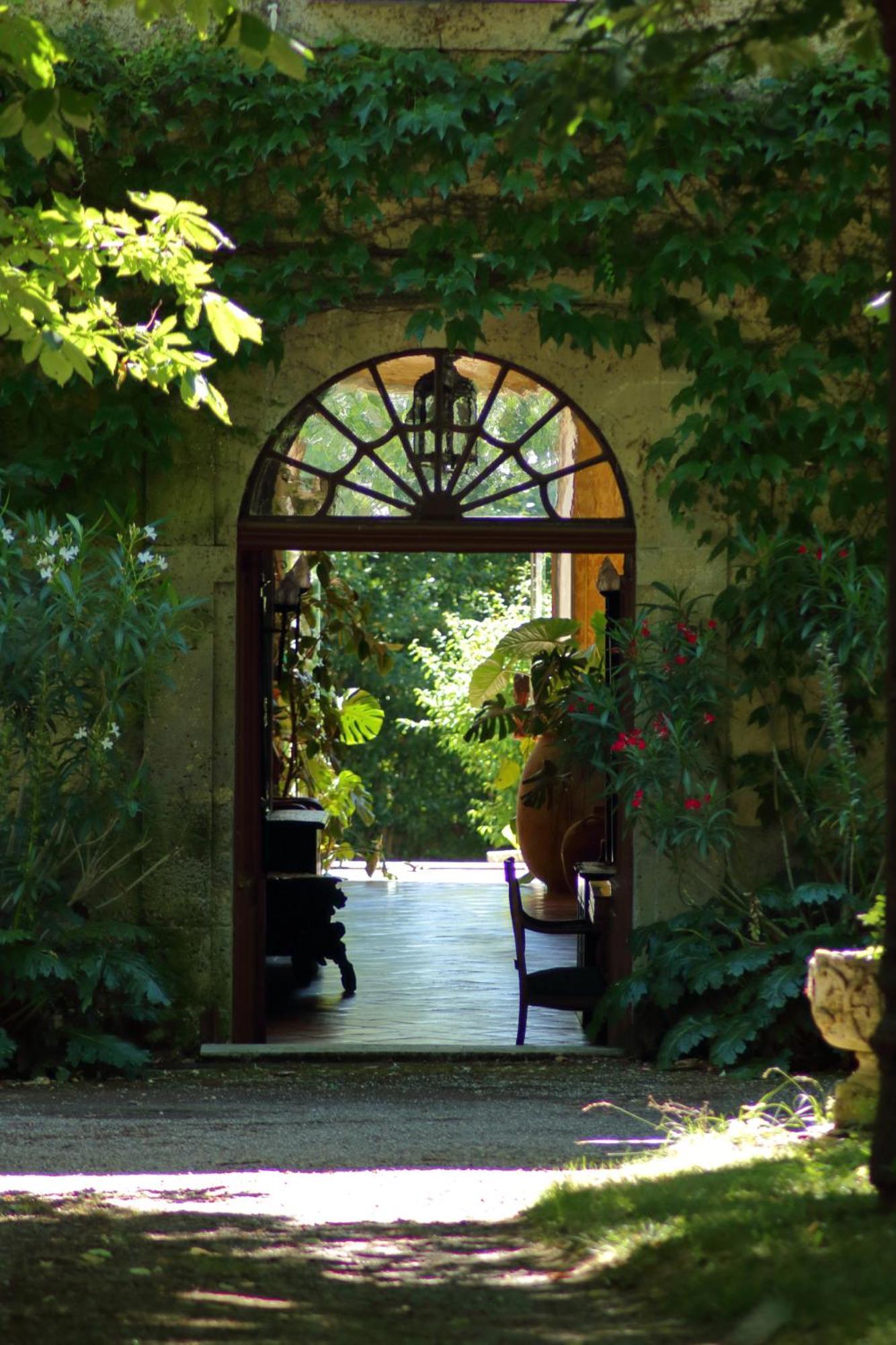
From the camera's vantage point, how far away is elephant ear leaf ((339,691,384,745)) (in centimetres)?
1412

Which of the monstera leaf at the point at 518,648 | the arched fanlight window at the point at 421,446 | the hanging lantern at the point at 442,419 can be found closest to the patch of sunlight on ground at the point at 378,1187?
the arched fanlight window at the point at 421,446

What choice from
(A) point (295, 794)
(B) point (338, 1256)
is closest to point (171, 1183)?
(B) point (338, 1256)

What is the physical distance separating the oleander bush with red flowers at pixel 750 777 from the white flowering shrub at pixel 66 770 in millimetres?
2087

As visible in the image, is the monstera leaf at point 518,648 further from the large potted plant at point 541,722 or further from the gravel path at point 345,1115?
the gravel path at point 345,1115

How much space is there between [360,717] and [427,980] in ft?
11.6

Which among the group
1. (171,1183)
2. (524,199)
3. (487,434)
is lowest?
(171,1183)

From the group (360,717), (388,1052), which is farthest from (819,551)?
(360,717)

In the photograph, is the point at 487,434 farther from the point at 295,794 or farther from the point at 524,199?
the point at 295,794

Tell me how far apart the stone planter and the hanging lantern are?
14.4 feet

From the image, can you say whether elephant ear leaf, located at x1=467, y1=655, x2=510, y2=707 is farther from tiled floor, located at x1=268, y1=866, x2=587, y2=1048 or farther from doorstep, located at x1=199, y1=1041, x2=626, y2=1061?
doorstep, located at x1=199, y1=1041, x2=626, y2=1061

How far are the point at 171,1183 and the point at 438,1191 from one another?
79 cm

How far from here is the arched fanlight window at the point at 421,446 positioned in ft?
29.3

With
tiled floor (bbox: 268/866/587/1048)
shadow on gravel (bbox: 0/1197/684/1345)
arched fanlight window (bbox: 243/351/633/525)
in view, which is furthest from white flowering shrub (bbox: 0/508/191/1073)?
shadow on gravel (bbox: 0/1197/684/1345)

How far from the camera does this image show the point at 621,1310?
3588 millimetres
